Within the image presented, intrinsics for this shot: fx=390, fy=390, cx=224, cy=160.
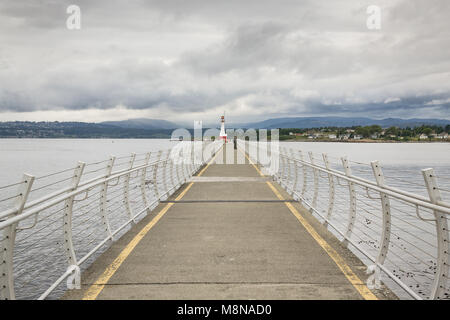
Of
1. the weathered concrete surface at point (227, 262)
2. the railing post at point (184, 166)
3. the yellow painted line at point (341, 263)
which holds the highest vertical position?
the railing post at point (184, 166)

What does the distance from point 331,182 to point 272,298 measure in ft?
14.5

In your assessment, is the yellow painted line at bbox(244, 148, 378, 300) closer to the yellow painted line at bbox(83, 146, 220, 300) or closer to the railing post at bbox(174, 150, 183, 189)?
the yellow painted line at bbox(83, 146, 220, 300)

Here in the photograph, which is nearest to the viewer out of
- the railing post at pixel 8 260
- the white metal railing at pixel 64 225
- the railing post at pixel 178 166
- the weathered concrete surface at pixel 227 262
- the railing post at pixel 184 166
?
the railing post at pixel 8 260

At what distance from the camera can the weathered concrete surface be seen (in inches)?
177

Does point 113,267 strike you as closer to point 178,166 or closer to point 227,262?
point 227,262

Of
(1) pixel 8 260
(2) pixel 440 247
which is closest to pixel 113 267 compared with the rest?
(1) pixel 8 260

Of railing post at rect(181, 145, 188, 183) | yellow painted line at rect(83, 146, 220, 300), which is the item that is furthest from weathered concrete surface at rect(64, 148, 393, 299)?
railing post at rect(181, 145, 188, 183)

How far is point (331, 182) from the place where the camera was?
8219mm

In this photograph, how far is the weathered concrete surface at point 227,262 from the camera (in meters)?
4.50

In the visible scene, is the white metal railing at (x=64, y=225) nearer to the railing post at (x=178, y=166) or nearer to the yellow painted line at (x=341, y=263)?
the railing post at (x=178, y=166)

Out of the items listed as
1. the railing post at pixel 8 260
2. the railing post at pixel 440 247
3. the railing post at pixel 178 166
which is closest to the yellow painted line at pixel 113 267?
the railing post at pixel 8 260

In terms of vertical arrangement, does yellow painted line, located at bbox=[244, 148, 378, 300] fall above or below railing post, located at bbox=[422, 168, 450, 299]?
below
